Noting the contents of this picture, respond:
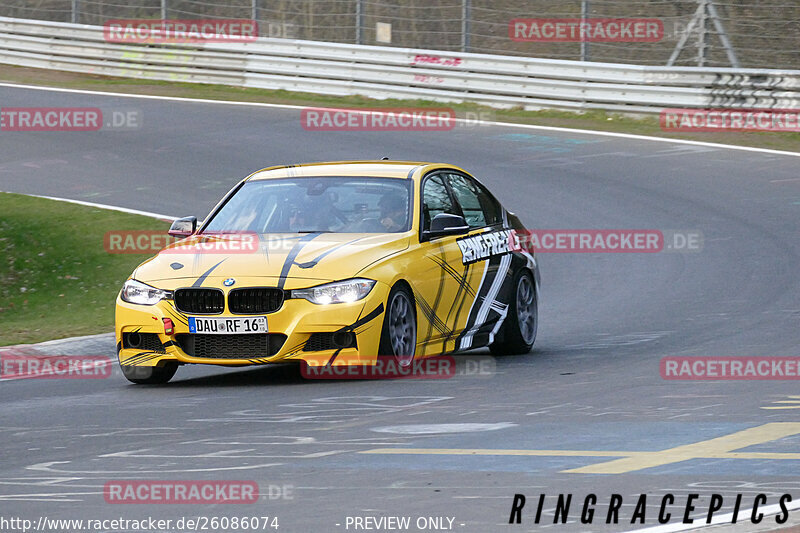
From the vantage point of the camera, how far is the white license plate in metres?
10.2

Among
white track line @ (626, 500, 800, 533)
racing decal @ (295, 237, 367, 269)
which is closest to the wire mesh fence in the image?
racing decal @ (295, 237, 367, 269)

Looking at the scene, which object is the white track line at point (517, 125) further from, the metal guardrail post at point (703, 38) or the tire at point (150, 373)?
the tire at point (150, 373)

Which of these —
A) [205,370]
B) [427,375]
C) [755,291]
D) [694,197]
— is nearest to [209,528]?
[427,375]

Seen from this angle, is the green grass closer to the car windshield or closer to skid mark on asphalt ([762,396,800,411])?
the car windshield

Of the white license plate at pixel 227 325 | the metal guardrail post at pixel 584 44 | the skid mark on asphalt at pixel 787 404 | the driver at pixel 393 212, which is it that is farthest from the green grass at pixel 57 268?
the metal guardrail post at pixel 584 44

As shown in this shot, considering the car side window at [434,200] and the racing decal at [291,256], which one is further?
the car side window at [434,200]

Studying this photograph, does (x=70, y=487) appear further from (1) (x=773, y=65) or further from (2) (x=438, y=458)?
(1) (x=773, y=65)

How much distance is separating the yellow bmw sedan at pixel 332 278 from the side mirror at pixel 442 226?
→ 10 mm

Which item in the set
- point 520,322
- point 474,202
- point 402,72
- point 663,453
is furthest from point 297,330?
point 402,72

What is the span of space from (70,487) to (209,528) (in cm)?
123

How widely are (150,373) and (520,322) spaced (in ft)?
10.7

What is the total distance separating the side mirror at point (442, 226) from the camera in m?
11.2

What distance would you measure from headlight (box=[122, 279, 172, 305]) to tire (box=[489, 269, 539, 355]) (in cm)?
313

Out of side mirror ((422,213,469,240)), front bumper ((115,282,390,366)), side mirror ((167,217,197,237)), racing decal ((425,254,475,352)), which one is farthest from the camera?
side mirror ((167,217,197,237))
